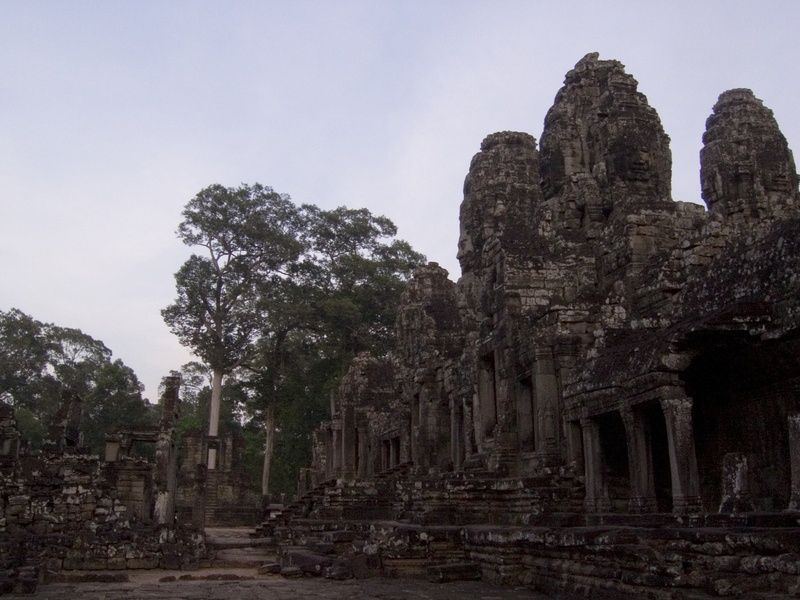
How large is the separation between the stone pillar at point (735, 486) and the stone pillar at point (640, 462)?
6.23 ft

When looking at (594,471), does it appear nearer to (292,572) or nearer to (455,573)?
(455,573)

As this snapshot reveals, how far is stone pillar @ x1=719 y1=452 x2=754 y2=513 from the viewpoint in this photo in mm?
8055

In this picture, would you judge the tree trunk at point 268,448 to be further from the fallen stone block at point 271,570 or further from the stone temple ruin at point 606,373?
the fallen stone block at point 271,570

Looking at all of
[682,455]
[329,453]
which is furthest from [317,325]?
[682,455]

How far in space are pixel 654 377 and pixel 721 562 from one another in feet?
11.7

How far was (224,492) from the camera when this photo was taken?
37531 mm

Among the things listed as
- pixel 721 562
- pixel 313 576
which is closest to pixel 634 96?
pixel 313 576

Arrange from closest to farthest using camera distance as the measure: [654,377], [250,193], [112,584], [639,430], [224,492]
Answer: [654,377], [639,430], [112,584], [224,492], [250,193]

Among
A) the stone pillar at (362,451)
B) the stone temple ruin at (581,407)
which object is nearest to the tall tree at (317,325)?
the stone pillar at (362,451)

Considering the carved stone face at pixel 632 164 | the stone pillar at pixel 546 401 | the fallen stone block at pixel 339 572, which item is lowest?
the fallen stone block at pixel 339 572

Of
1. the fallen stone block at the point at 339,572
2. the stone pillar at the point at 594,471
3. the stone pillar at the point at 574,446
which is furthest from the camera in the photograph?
the stone pillar at the point at 574,446

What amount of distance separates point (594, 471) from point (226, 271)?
31.6 meters

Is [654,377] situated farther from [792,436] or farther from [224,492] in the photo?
[224,492]

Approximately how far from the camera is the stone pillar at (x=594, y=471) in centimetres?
1138
